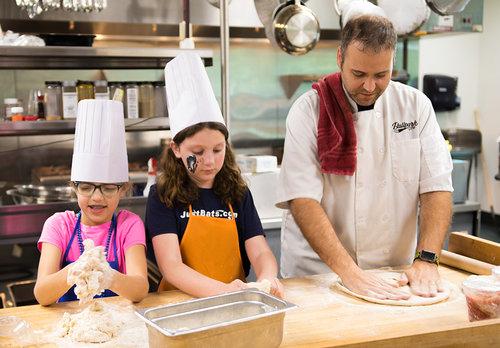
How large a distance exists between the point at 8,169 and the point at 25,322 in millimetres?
2713

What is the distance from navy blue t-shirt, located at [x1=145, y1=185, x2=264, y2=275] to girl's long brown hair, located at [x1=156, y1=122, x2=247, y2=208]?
0.02m

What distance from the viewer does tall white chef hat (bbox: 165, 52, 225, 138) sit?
1.82 m

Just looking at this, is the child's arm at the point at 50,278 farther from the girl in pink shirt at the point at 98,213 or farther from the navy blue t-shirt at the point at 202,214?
the navy blue t-shirt at the point at 202,214

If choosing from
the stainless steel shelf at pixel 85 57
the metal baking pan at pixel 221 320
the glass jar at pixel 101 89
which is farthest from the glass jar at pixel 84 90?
the metal baking pan at pixel 221 320

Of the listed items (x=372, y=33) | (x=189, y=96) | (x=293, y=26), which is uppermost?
(x=293, y=26)

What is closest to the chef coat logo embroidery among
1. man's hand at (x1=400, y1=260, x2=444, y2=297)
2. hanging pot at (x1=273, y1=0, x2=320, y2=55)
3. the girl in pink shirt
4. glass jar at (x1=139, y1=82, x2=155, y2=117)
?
man's hand at (x1=400, y1=260, x2=444, y2=297)

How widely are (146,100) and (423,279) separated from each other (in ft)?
7.25

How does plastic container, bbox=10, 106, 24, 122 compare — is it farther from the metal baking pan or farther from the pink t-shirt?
the metal baking pan

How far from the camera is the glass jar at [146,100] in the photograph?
358 centimetres

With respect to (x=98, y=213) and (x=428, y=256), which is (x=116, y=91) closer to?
(x=98, y=213)

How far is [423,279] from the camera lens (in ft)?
5.96

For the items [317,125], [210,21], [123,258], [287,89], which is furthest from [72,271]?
[287,89]

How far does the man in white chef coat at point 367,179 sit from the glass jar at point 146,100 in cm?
168

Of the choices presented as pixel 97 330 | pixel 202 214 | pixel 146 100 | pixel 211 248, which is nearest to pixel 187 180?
pixel 202 214
